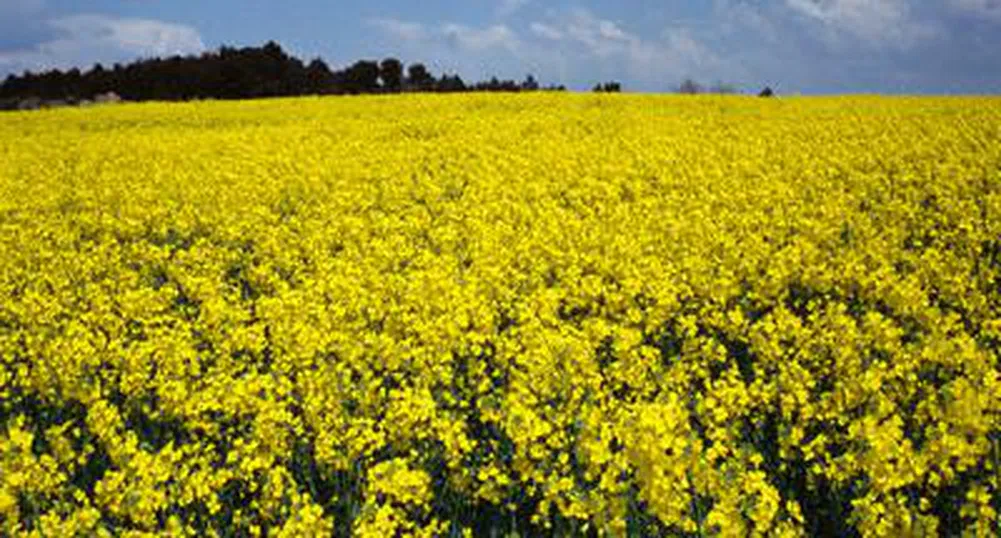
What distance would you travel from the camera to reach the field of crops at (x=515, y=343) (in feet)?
17.5

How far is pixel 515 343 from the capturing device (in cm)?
774

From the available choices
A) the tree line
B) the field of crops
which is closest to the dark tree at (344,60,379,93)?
the tree line

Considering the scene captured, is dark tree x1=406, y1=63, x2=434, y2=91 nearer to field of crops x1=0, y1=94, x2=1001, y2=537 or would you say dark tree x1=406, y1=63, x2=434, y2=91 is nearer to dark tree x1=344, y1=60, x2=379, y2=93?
dark tree x1=344, y1=60, x2=379, y2=93

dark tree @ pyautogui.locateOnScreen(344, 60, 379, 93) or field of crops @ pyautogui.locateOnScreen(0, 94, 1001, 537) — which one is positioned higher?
dark tree @ pyautogui.locateOnScreen(344, 60, 379, 93)

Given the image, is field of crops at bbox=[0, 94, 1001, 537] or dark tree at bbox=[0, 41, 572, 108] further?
dark tree at bbox=[0, 41, 572, 108]

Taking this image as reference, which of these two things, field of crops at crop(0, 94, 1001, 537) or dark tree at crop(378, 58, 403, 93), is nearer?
field of crops at crop(0, 94, 1001, 537)

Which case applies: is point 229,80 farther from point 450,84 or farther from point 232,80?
point 450,84

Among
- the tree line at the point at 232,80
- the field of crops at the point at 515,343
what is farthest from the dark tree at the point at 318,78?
the field of crops at the point at 515,343

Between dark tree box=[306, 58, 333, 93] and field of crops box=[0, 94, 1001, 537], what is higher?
dark tree box=[306, 58, 333, 93]

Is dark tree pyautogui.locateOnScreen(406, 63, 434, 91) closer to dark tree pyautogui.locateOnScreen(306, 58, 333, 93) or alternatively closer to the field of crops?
dark tree pyautogui.locateOnScreen(306, 58, 333, 93)

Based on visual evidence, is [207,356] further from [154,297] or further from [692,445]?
[692,445]

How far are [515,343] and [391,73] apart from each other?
168ft

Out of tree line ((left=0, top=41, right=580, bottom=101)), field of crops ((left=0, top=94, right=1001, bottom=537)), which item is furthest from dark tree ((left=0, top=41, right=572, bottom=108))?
field of crops ((left=0, top=94, right=1001, bottom=537))

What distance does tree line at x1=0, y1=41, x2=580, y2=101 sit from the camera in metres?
53.4
